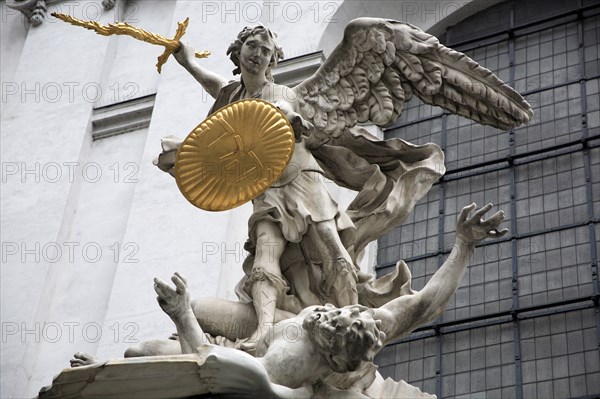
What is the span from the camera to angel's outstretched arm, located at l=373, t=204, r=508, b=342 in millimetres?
8383

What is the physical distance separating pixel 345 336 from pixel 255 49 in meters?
2.37

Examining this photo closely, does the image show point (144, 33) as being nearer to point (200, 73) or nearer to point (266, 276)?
point (200, 73)

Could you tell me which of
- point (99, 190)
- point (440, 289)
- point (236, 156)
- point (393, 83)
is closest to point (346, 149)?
point (393, 83)

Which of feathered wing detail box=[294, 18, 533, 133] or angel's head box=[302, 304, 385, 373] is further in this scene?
feathered wing detail box=[294, 18, 533, 133]

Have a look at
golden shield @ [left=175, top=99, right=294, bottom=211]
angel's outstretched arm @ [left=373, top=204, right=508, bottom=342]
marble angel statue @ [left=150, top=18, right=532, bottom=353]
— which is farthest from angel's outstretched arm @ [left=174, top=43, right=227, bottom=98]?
angel's outstretched arm @ [left=373, top=204, right=508, bottom=342]

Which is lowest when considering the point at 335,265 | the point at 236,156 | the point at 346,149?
the point at 335,265

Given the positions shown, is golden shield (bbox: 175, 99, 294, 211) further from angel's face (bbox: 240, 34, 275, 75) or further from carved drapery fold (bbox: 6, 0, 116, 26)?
carved drapery fold (bbox: 6, 0, 116, 26)

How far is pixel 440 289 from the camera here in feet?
28.0

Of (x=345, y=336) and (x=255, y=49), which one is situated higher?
(x=255, y=49)

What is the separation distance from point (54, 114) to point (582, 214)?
17.9ft

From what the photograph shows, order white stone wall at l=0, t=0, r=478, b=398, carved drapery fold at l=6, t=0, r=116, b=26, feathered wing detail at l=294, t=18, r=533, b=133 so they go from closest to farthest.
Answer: feathered wing detail at l=294, t=18, r=533, b=133
white stone wall at l=0, t=0, r=478, b=398
carved drapery fold at l=6, t=0, r=116, b=26

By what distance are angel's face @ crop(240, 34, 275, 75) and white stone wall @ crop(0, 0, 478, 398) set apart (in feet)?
10.4

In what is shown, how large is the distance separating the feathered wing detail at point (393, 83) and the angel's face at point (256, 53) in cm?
35

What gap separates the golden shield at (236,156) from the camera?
28.8ft
